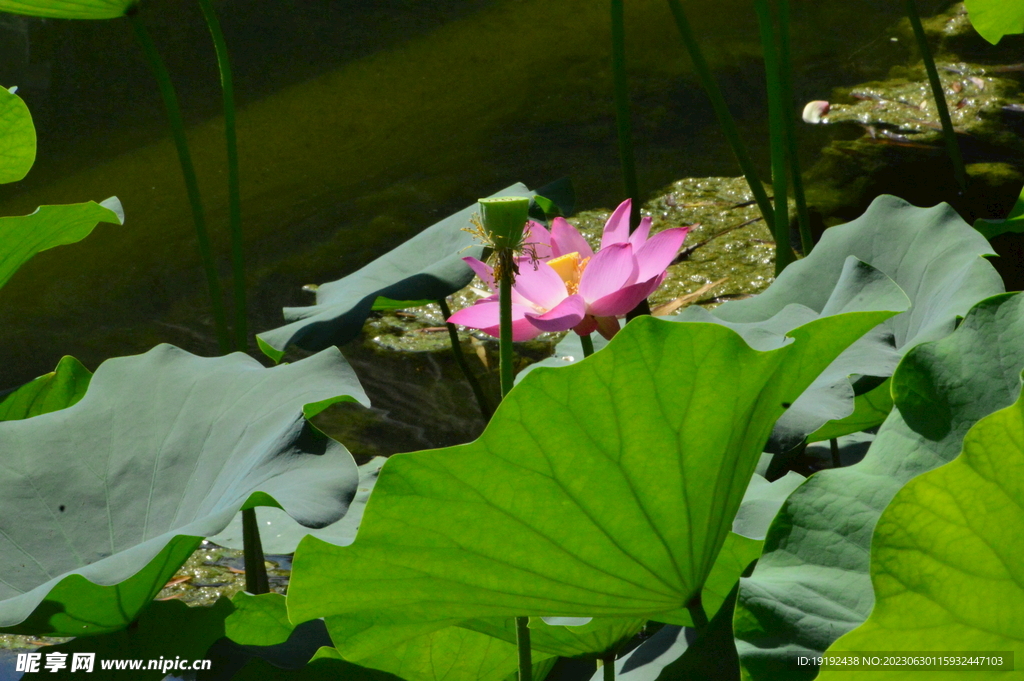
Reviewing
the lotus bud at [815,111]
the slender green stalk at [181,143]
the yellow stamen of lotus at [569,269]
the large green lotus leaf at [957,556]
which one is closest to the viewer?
the large green lotus leaf at [957,556]

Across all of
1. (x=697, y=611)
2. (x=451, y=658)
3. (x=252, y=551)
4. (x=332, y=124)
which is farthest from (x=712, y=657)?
(x=332, y=124)

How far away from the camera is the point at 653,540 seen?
54 centimetres

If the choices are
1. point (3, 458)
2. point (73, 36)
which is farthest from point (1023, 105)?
point (73, 36)

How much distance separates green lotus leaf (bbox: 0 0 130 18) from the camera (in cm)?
111

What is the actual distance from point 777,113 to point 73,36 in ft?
11.0

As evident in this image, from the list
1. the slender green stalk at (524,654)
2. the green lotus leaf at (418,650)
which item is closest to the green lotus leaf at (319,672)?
the green lotus leaf at (418,650)

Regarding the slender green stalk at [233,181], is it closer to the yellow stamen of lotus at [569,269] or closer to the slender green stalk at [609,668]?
the yellow stamen of lotus at [569,269]

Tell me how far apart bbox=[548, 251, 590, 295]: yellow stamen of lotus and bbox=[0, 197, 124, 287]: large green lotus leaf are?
603 millimetres

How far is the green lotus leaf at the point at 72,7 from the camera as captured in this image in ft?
3.63

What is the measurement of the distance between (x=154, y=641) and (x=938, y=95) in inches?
65.6

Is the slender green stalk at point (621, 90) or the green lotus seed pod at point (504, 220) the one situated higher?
the green lotus seed pod at point (504, 220)

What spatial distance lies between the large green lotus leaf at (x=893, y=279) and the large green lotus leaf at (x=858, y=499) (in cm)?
14

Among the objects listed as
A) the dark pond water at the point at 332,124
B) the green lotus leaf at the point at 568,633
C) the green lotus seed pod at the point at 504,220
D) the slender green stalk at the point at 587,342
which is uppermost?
the green lotus seed pod at the point at 504,220

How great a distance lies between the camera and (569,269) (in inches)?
35.7
